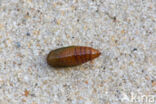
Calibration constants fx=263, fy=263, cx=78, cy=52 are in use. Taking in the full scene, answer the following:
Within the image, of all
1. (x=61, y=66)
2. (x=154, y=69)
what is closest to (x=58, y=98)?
(x=61, y=66)

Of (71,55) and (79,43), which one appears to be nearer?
(71,55)

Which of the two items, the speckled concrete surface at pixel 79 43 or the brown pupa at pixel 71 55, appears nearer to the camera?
the brown pupa at pixel 71 55

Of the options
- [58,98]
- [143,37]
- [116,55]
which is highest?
[143,37]

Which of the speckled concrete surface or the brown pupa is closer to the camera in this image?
the brown pupa

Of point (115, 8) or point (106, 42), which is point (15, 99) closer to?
point (106, 42)
